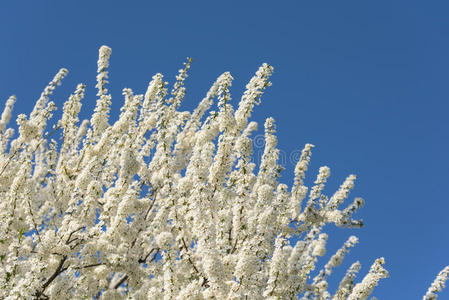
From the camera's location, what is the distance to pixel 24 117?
39.3 feet

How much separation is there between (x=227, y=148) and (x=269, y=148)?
201 cm

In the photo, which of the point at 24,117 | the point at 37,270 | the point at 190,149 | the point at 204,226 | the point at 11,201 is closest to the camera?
the point at 37,270

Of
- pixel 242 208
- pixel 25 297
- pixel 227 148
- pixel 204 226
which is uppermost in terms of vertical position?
pixel 227 148

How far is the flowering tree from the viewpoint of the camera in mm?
8031

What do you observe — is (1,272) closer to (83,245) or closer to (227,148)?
(83,245)

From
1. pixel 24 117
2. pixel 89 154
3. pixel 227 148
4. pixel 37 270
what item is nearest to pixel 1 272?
pixel 37 270

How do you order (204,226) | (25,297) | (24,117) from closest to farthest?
(25,297) < (204,226) < (24,117)

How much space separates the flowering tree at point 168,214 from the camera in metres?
8.03

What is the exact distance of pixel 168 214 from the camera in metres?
9.98

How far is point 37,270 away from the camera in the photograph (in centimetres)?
721

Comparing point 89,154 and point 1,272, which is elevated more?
point 89,154

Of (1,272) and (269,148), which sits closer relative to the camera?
(1,272)

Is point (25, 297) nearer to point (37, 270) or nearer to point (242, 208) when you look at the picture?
point (37, 270)

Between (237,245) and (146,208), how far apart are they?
2971 mm
